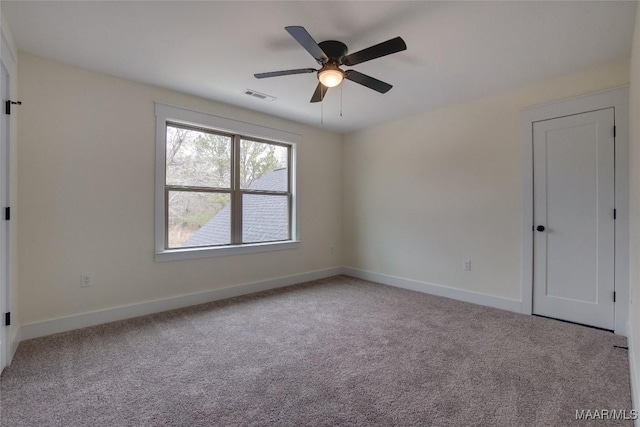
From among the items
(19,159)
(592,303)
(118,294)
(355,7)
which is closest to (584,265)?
(592,303)

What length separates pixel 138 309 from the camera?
3.14 meters

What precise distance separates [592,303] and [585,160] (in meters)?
1.34

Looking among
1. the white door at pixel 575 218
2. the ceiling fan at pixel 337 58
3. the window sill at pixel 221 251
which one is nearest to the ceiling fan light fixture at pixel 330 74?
the ceiling fan at pixel 337 58

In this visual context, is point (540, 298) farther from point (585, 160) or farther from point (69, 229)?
point (69, 229)

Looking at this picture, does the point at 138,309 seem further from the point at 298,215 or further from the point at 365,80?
the point at 365,80

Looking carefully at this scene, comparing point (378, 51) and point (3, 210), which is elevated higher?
point (378, 51)

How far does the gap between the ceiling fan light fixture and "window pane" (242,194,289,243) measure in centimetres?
218

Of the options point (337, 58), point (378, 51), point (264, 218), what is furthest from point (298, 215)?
point (378, 51)

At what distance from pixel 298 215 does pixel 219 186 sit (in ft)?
4.14

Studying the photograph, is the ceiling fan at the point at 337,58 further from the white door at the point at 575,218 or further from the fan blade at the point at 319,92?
the white door at the point at 575,218

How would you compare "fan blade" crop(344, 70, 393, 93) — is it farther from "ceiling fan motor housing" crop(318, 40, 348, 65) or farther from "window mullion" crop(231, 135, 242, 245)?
"window mullion" crop(231, 135, 242, 245)

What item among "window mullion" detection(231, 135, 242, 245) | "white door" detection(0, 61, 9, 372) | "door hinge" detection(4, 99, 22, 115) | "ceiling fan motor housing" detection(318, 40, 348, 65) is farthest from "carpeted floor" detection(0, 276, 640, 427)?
"ceiling fan motor housing" detection(318, 40, 348, 65)

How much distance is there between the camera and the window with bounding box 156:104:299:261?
135 inches

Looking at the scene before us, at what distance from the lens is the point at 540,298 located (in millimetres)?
3152
